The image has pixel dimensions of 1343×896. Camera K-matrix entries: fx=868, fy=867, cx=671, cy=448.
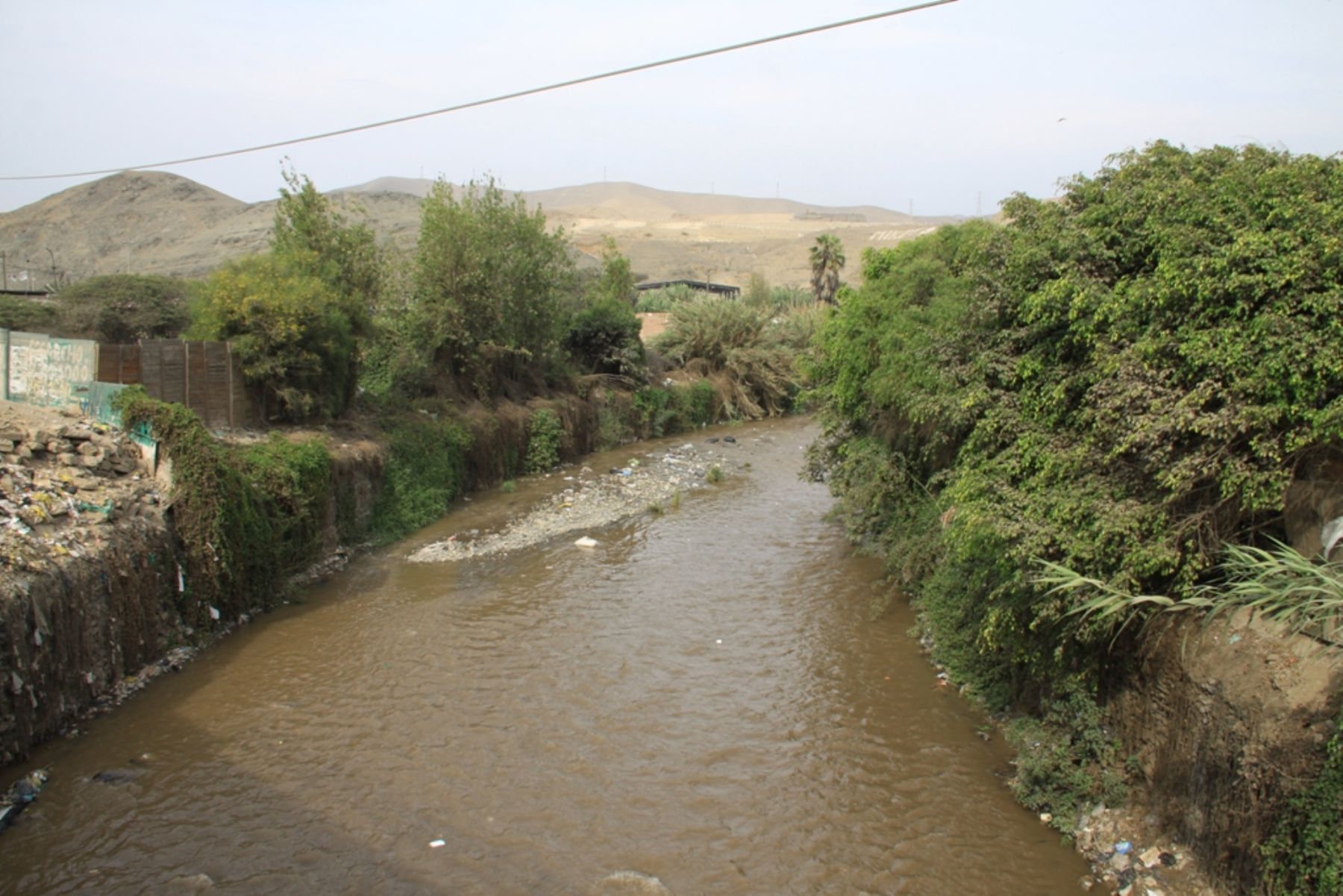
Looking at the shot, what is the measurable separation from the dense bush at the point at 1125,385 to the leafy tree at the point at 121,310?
18.2m

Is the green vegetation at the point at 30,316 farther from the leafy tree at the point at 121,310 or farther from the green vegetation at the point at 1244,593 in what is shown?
the green vegetation at the point at 1244,593

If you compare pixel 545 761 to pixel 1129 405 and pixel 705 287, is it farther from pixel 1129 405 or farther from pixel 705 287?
pixel 705 287

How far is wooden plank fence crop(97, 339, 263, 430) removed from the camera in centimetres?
1351

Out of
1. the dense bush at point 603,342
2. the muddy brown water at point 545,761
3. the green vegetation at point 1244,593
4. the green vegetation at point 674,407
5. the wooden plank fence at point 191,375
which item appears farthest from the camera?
the green vegetation at point 674,407

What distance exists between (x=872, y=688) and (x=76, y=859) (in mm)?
8369

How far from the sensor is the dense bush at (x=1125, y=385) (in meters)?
6.71

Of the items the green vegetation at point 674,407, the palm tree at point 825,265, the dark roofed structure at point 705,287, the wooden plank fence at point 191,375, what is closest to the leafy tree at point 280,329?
the wooden plank fence at point 191,375

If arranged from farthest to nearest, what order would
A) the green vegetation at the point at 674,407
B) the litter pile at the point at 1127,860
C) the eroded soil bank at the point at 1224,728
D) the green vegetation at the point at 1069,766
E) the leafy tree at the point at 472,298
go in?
the green vegetation at the point at 674,407, the leafy tree at the point at 472,298, the green vegetation at the point at 1069,766, the litter pile at the point at 1127,860, the eroded soil bank at the point at 1224,728

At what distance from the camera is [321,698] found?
10.6m

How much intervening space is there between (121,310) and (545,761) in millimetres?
17399

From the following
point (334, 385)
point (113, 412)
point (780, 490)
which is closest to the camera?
point (113, 412)

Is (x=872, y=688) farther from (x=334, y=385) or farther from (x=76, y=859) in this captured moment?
(x=334, y=385)

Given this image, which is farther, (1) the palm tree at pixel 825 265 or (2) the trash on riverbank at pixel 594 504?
(1) the palm tree at pixel 825 265

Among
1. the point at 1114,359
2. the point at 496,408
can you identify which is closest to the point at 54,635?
the point at 1114,359
